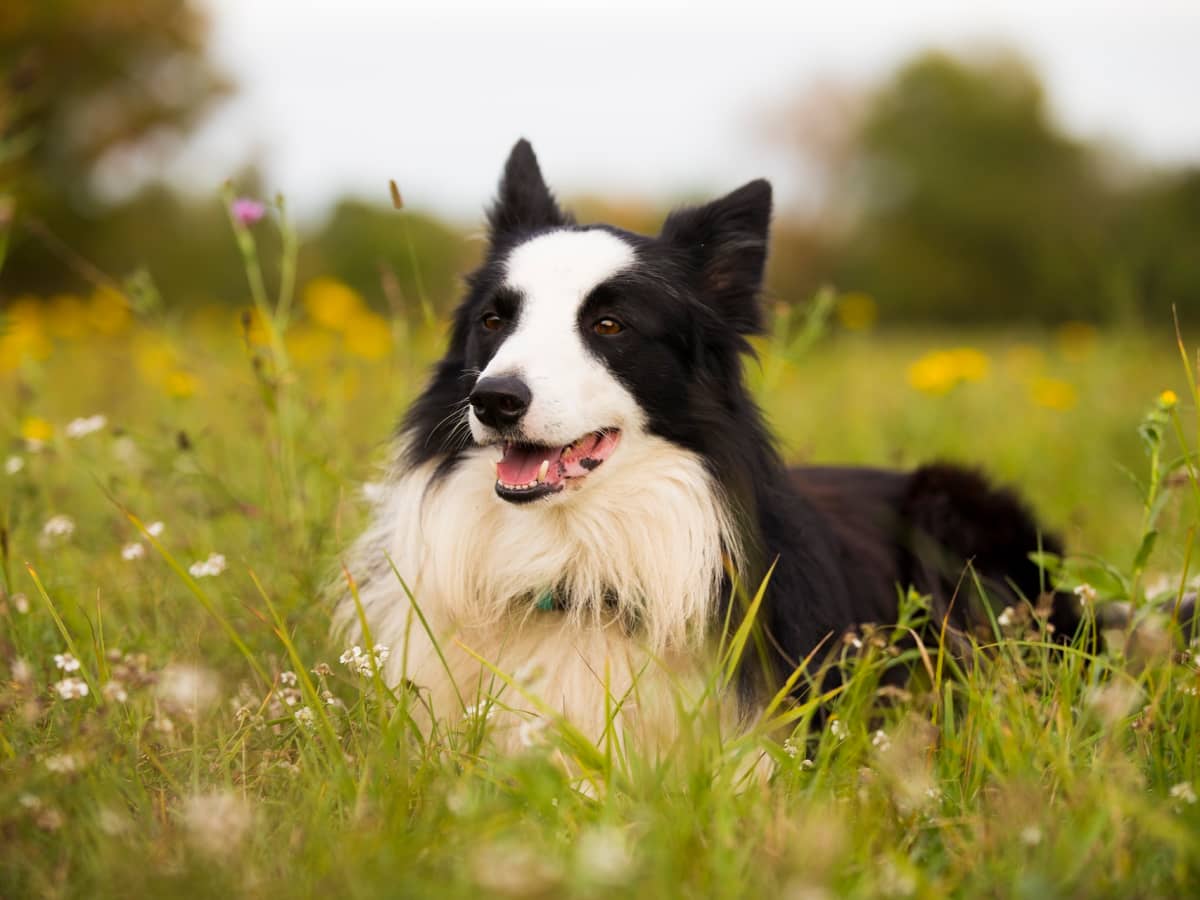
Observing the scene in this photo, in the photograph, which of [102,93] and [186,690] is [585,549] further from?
[102,93]

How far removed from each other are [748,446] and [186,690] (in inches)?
66.0

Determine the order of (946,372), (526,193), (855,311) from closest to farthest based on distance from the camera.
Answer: (526,193) < (946,372) < (855,311)

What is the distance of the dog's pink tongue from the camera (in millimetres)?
2777

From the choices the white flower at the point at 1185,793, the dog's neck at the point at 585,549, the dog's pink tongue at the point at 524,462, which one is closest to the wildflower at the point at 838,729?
the dog's neck at the point at 585,549

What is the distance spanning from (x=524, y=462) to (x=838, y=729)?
1.11m

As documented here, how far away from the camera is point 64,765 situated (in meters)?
1.90

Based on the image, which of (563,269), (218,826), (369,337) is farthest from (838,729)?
(369,337)

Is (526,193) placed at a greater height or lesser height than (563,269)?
greater

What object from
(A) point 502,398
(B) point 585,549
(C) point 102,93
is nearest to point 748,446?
(B) point 585,549

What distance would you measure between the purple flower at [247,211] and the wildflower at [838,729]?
2.42 meters

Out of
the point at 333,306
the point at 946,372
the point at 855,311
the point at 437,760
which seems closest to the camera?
the point at 437,760

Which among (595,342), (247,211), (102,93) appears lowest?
(595,342)

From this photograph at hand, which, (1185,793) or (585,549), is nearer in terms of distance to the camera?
(1185,793)

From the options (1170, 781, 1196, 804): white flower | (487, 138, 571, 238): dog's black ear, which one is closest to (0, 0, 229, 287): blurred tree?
(487, 138, 571, 238): dog's black ear
